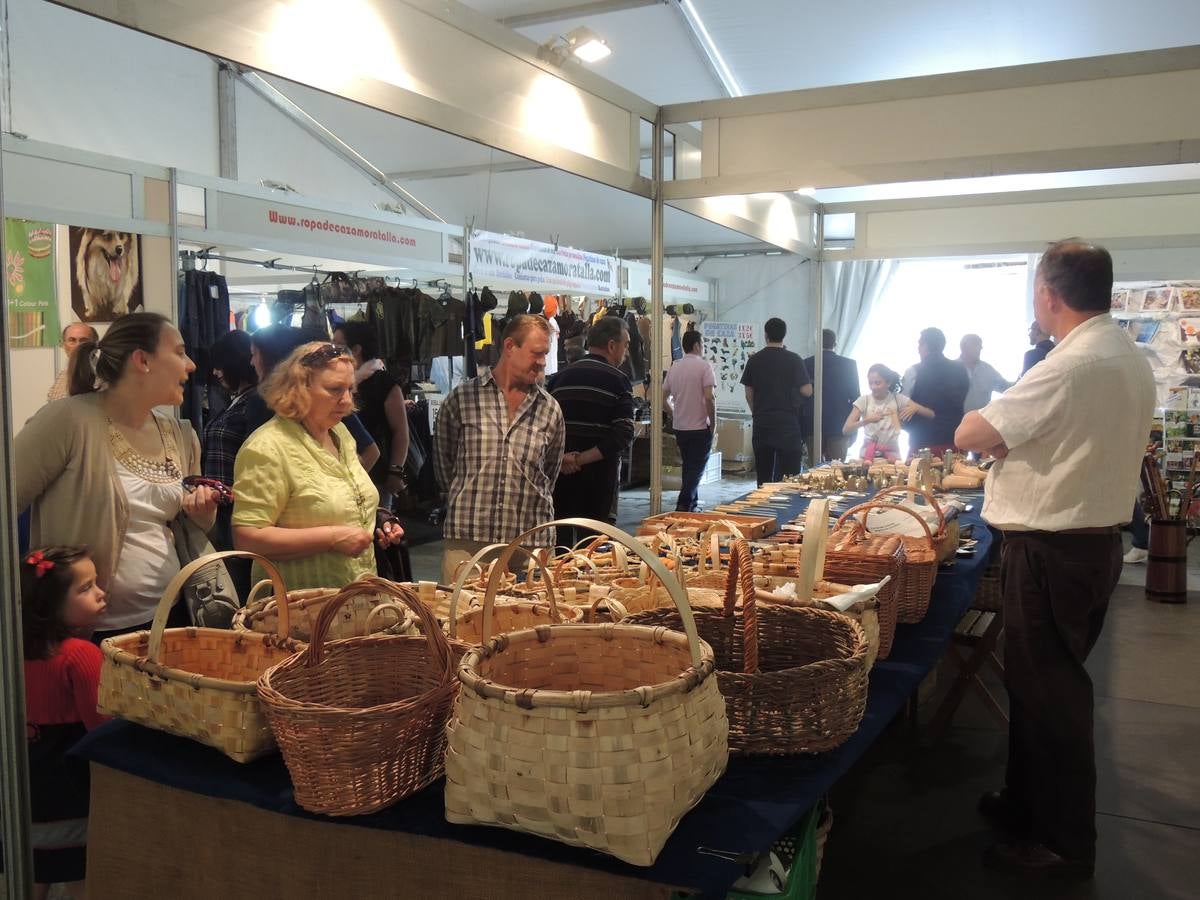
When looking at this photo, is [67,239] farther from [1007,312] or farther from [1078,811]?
[1007,312]

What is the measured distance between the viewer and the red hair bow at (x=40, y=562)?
6.46 ft

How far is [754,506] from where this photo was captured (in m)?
4.30

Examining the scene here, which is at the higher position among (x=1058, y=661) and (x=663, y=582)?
(x=663, y=582)

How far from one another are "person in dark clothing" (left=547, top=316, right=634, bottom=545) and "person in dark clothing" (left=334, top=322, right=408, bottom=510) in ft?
2.77

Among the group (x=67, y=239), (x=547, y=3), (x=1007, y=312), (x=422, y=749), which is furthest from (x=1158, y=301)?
(x=422, y=749)

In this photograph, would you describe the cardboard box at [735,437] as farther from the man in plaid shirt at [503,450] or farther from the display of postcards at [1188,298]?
the man in plaid shirt at [503,450]

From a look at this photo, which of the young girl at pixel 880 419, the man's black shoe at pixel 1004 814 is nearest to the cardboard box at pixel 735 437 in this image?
the young girl at pixel 880 419

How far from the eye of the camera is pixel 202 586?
225cm

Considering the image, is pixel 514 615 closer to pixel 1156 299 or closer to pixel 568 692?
pixel 568 692

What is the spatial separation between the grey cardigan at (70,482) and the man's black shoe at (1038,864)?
7.43 feet

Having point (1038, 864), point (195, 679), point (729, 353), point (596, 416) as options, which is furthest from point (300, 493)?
point (729, 353)

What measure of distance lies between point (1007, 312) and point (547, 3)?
6.18 meters

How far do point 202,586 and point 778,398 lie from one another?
5178mm

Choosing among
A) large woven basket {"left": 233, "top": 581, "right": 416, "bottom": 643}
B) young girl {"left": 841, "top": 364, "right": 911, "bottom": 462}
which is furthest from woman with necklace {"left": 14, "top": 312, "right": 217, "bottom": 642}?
young girl {"left": 841, "top": 364, "right": 911, "bottom": 462}
